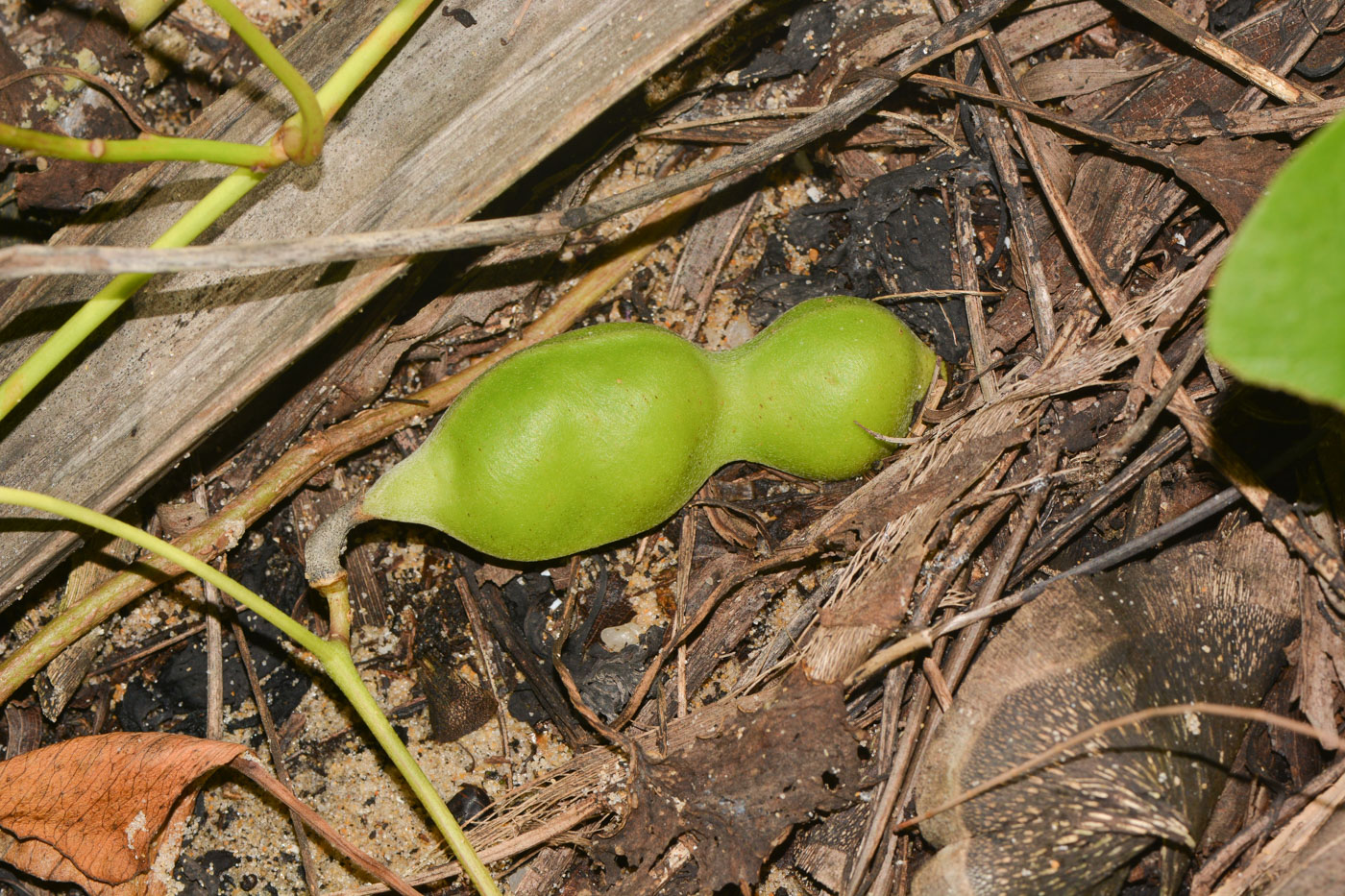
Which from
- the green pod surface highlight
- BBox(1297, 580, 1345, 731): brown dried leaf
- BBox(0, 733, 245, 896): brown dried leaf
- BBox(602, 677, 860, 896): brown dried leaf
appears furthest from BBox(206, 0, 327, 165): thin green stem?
BBox(1297, 580, 1345, 731): brown dried leaf

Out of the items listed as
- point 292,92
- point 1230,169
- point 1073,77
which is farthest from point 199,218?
point 1230,169

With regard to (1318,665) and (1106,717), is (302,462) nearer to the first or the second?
(1106,717)

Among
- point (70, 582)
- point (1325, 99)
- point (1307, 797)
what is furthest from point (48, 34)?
point (1307, 797)

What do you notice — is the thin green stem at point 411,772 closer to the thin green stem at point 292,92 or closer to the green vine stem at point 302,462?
the green vine stem at point 302,462

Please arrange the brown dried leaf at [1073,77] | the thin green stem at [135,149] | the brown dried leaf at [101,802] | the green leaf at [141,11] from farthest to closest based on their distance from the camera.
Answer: the green leaf at [141,11] → the brown dried leaf at [1073,77] → the brown dried leaf at [101,802] → the thin green stem at [135,149]

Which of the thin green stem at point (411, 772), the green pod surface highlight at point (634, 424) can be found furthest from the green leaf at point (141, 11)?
the thin green stem at point (411, 772)

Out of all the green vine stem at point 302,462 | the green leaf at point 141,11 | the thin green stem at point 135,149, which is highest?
the green leaf at point 141,11
